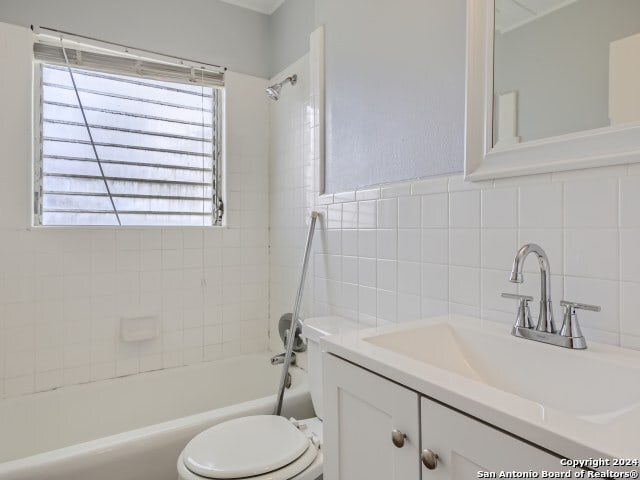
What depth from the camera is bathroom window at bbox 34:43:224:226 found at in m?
1.89

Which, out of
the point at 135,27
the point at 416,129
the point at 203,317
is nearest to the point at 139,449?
the point at 203,317

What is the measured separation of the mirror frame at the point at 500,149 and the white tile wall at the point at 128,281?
1.53 metres

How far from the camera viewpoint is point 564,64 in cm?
94

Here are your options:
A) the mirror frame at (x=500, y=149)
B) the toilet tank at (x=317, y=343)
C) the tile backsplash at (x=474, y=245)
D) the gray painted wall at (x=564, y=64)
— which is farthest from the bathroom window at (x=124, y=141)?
the gray painted wall at (x=564, y=64)

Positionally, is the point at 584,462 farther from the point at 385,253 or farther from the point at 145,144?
the point at 145,144

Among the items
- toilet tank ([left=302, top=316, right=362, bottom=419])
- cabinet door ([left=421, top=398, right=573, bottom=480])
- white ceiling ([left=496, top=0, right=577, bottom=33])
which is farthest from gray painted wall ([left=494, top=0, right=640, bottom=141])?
toilet tank ([left=302, top=316, right=362, bottom=419])

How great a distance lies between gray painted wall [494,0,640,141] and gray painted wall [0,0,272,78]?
1701mm

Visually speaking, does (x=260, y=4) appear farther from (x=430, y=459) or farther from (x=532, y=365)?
(x=430, y=459)

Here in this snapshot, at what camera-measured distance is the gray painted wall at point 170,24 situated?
183cm

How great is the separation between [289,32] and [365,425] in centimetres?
214

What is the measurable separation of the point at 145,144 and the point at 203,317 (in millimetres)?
1029

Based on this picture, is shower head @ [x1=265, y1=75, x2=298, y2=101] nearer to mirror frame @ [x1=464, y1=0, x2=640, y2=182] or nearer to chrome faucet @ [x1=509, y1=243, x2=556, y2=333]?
mirror frame @ [x1=464, y1=0, x2=640, y2=182]

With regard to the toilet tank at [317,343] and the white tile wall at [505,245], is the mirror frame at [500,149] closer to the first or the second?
the white tile wall at [505,245]

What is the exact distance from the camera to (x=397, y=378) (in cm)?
72
